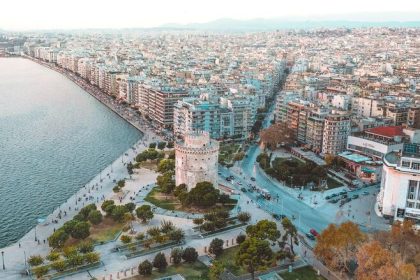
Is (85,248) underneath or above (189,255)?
above

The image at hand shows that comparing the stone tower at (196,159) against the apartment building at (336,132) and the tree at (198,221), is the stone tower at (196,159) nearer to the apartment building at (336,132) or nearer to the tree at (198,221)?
the tree at (198,221)

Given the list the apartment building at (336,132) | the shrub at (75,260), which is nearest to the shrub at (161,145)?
the apartment building at (336,132)

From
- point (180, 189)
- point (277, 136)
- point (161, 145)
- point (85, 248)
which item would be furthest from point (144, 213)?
point (277, 136)

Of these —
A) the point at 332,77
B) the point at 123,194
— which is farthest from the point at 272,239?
the point at 332,77

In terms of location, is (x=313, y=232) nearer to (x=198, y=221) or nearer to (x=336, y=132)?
(x=198, y=221)

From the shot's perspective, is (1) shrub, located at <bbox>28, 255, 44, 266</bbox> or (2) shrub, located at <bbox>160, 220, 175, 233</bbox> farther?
(2) shrub, located at <bbox>160, 220, 175, 233</bbox>

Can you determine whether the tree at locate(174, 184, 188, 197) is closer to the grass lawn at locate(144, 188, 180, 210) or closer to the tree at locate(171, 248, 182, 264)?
the grass lawn at locate(144, 188, 180, 210)

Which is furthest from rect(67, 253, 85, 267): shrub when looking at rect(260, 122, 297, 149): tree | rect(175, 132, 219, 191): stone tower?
→ rect(260, 122, 297, 149): tree
